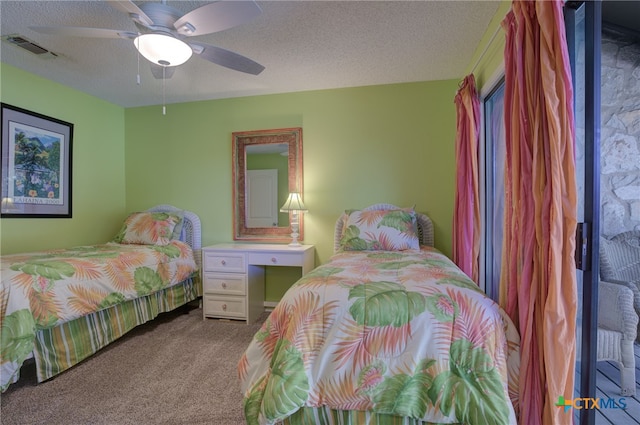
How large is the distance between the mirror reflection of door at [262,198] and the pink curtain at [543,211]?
2.35 meters

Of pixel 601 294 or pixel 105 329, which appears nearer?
pixel 601 294

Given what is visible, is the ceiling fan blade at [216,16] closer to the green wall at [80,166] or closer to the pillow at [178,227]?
the pillow at [178,227]

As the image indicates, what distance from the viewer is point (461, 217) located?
2.29 m

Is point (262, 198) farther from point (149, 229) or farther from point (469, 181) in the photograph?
point (469, 181)

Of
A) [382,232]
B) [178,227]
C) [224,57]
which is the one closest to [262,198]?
[178,227]

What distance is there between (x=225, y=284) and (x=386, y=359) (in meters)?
1.99

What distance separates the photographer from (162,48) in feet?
5.08

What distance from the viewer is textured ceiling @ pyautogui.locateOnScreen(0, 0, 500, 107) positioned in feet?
5.88

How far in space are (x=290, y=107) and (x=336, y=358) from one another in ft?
8.66

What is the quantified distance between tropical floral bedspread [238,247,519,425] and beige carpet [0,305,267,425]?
52cm

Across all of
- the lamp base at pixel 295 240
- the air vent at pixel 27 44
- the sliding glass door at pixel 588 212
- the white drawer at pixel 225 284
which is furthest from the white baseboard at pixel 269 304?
the air vent at pixel 27 44

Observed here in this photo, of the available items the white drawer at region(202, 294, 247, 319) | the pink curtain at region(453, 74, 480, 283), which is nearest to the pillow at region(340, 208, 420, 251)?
the pink curtain at region(453, 74, 480, 283)

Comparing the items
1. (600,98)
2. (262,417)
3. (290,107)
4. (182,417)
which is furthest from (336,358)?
(290,107)

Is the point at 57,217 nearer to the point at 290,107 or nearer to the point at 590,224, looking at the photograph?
the point at 290,107
